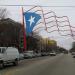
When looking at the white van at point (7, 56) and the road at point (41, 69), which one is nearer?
the road at point (41, 69)

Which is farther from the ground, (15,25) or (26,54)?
(15,25)

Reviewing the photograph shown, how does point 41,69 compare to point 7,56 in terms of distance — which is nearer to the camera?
point 41,69

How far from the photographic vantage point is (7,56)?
32.2 meters

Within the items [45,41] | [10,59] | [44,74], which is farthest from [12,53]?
[45,41]

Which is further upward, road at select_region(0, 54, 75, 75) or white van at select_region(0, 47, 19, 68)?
white van at select_region(0, 47, 19, 68)

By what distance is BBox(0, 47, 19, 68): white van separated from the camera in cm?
3092

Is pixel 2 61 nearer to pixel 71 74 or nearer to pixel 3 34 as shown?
pixel 71 74

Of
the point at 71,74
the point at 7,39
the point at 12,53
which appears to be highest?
the point at 7,39

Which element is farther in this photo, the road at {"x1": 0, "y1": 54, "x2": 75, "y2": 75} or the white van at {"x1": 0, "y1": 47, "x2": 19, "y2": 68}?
the white van at {"x1": 0, "y1": 47, "x2": 19, "y2": 68}

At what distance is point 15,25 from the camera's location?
369 feet

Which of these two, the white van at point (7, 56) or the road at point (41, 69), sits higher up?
the white van at point (7, 56)

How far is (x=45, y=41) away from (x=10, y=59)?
523 ft

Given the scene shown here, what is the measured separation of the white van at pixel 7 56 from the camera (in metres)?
30.9

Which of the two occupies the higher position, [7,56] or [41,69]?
[7,56]
